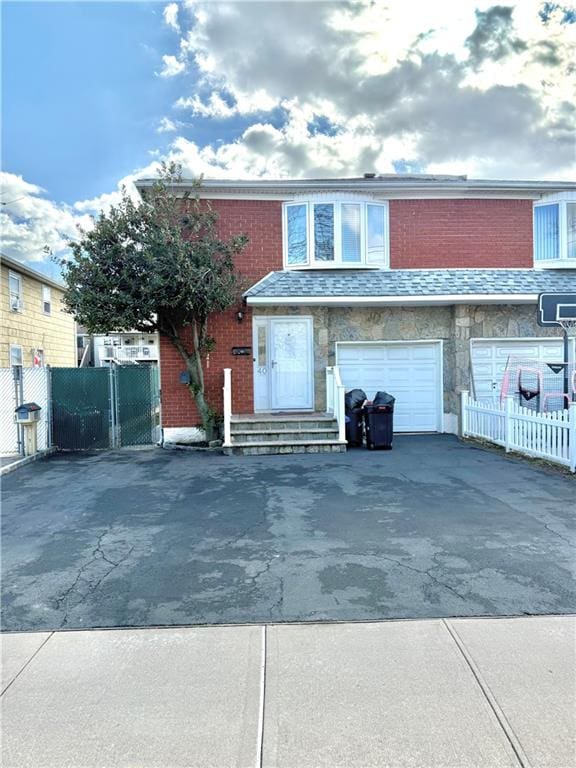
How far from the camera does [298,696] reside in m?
2.69

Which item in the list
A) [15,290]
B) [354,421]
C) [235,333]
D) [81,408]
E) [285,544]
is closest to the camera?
[285,544]

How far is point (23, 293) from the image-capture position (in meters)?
18.5

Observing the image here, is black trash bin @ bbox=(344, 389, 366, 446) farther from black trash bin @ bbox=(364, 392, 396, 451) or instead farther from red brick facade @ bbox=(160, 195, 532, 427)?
red brick facade @ bbox=(160, 195, 532, 427)

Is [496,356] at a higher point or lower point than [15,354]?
lower

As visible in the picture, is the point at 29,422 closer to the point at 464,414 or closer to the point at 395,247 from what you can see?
the point at 395,247

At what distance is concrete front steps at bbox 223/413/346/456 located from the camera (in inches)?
416

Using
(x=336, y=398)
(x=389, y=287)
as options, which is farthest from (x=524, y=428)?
(x=389, y=287)

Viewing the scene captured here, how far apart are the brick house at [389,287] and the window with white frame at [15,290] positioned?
8.75 metres

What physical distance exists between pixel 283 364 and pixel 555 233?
771cm

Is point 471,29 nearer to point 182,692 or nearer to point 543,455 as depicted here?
point 543,455

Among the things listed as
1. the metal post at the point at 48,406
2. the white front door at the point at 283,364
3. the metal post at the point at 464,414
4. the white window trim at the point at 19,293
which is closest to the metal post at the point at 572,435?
the metal post at the point at 464,414

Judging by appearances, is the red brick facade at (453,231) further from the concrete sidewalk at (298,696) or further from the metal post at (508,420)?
the concrete sidewalk at (298,696)

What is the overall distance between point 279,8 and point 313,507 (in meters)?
8.65

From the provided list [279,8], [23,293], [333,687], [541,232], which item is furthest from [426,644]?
[23,293]
